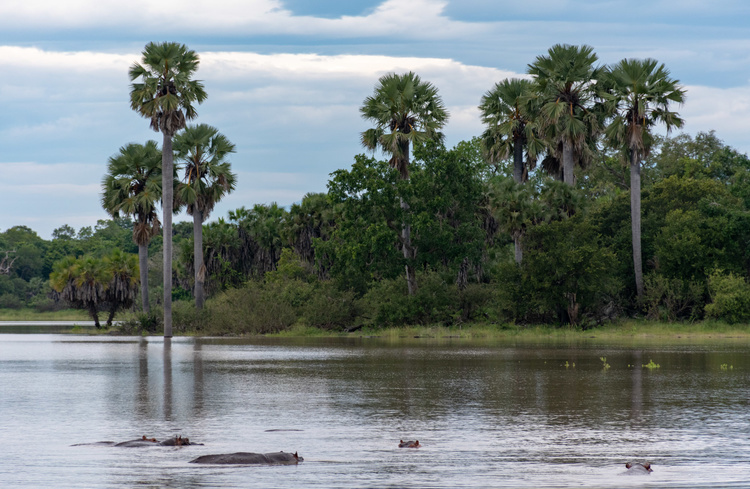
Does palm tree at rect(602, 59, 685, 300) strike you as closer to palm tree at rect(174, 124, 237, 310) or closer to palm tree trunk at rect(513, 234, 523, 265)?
palm tree trunk at rect(513, 234, 523, 265)

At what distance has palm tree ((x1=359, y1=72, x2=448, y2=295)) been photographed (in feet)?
191

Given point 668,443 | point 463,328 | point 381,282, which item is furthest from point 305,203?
point 668,443

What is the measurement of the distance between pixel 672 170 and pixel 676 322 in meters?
27.7

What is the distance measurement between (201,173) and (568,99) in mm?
25741

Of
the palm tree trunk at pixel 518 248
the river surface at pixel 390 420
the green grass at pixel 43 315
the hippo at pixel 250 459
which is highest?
the palm tree trunk at pixel 518 248

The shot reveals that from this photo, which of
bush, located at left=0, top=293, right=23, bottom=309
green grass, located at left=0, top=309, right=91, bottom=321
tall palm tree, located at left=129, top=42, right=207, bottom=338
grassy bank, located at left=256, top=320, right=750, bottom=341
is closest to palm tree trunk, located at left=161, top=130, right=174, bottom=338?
tall palm tree, located at left=129, top=42, right=207, bottom=338

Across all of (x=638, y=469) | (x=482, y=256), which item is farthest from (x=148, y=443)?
(x=482, y=256)

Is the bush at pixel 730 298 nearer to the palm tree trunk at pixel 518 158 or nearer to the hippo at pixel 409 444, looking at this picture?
the palm tree trunk at pixel 518 158

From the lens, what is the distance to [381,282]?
59406 mm

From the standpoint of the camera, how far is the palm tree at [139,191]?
2504 inches

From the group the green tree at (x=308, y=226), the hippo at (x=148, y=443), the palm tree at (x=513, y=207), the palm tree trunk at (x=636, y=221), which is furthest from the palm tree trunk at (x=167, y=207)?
the hippo at (x=148, y=443)

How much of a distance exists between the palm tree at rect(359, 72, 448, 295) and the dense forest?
98 millimetres

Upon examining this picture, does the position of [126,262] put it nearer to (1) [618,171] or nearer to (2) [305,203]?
(2) [305,203]

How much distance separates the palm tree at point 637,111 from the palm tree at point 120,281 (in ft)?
122
